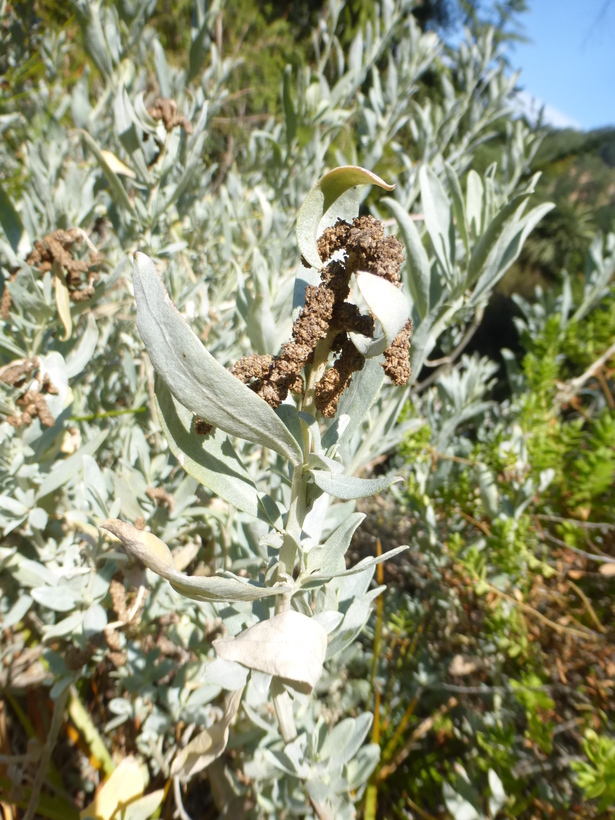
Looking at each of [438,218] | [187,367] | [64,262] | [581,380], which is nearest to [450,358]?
[581,380]

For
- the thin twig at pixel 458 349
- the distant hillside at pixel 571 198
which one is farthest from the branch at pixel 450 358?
the distant hillside at pixel 571 198

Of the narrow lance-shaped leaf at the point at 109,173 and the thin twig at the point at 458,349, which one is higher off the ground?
the thin twig at the point at 458,349

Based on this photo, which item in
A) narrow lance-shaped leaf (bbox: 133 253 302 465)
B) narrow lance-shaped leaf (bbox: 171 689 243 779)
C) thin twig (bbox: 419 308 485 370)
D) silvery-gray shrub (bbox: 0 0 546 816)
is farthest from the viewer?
thin twig (bbox: 419 308 485 370)

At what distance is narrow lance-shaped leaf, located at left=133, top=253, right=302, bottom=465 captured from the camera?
1.49ft

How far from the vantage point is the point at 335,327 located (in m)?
0.55

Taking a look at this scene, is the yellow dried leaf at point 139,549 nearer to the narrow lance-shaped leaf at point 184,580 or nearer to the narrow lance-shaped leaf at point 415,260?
the narrow lance-shaped leaf at point 184,580

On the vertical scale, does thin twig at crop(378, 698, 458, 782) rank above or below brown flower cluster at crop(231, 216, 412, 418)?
below

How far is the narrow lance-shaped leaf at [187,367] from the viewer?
453 millimetres

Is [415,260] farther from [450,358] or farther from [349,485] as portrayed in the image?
[450,358]

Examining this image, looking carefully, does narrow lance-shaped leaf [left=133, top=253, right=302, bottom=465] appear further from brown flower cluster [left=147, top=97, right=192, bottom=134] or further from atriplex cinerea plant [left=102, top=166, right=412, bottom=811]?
brown flower cluster [left=147, top=97, right=192, bottom=134]

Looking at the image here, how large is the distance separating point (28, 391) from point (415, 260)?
67 centimetres

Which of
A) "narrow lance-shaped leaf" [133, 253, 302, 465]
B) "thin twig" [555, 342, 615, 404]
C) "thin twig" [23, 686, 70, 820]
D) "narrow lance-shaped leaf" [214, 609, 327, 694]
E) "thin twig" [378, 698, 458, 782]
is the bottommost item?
"thin twig" [23, 686, 70, 820]

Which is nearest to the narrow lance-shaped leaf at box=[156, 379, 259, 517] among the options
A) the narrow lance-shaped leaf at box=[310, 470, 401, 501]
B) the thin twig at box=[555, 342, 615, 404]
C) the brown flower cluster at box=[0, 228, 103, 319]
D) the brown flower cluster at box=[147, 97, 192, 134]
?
the narrow lance-shaped leaf at box=[310, 470, 401, 501]

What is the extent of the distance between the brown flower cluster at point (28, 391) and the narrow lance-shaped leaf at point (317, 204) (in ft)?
1.97
